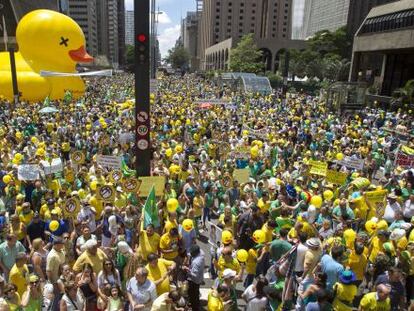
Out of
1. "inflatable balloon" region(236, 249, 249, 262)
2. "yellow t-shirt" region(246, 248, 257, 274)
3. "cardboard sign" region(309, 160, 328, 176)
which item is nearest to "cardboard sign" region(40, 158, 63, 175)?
"yellow t-shirt" region(246, 248, 257, 274)

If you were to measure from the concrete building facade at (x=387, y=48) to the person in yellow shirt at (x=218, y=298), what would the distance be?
34.5 meters

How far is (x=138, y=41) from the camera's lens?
8.91m

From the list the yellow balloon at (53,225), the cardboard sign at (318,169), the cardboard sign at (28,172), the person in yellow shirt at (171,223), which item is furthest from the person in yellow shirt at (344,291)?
the cardboard sign at (28,172)

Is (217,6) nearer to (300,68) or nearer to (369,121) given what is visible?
(300,68)

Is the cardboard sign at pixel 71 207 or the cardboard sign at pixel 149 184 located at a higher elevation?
the cardboard sign at pixel 149 184

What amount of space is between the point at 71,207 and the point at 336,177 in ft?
18.8

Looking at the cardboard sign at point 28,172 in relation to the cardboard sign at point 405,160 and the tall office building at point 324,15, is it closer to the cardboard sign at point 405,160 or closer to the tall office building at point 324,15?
the cardboard sign at point 405,160

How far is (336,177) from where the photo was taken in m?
9.38

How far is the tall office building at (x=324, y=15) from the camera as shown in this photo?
89.7 metres

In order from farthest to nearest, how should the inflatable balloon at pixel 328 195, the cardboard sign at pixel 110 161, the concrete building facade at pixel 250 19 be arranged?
the concrete building facade at pixel 250 19 → the cardboard sign at pixel 110 161 → the inflatable balloon at pixel 328 195

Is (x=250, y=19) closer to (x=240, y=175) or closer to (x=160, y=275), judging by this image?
(x=240, y=175)

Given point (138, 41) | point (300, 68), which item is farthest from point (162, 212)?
Answer: point (300, 68)

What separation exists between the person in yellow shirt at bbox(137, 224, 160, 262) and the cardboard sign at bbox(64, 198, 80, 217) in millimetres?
1746

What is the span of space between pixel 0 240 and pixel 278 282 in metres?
4.63
